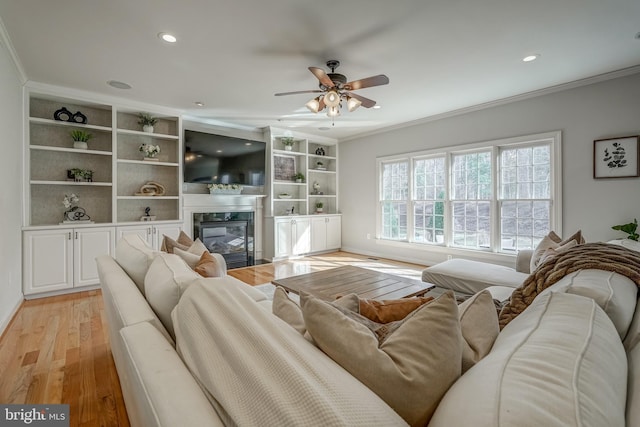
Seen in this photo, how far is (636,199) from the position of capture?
3277mm

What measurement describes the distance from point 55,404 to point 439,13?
12.0 ft

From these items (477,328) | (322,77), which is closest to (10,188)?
(322,77)

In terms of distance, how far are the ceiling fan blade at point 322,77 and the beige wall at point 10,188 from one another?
2766mm

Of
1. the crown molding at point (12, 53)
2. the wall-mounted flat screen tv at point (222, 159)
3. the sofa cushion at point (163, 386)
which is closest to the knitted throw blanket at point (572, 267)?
the sofa cushion at point (163, 386)

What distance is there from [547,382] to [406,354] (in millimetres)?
260

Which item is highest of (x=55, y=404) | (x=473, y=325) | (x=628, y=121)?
(x=628, y=121)

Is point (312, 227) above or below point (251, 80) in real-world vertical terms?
below

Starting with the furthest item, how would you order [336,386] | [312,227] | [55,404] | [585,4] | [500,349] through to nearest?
[312,227], [585,4], [55,404], [500,349], [336,386]

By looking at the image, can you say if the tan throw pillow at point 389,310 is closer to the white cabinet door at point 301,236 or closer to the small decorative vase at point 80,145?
the small decorative vase at point 80,145

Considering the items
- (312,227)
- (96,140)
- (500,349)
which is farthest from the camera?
(312,227)

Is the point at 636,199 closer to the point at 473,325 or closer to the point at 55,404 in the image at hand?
the point at 473,325

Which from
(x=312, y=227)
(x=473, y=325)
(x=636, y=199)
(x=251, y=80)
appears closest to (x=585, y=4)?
(x=636, y=199)

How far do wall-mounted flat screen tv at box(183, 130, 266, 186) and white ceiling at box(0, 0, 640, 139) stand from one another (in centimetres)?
92

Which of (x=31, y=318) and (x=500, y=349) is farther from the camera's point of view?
(x=31, y=318)
